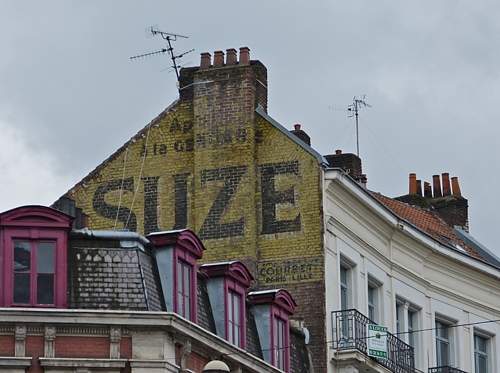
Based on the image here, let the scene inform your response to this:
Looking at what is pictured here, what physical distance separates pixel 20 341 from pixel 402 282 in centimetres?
1523

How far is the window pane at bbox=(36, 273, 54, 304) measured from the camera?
36.2 m

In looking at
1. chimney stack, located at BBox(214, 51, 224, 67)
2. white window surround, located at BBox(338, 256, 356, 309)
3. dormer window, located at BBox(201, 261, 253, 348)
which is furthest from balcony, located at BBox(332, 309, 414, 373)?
chimney stack, located at BBox(214, 51, 224, 67)

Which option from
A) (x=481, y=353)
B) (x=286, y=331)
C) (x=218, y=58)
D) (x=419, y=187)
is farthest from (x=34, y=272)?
(x=419, y=187)

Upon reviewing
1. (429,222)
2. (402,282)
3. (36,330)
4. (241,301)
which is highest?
(429,222)

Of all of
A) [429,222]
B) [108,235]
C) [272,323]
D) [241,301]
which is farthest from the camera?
[429,222]

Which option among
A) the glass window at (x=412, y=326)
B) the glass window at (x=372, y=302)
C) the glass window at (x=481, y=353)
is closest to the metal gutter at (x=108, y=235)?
the glass window at (x=372, y=302)

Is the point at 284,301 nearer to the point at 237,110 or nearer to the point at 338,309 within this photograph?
the point at 338,309

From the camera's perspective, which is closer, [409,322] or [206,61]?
[206,61]

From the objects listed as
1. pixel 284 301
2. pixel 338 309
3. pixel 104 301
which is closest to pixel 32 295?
pixel 104 301

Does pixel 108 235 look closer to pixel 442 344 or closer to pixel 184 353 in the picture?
pixel 184 353

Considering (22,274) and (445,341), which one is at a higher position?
(445,341)

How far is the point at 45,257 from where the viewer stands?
36469 mm

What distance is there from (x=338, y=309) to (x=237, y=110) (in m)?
5.26

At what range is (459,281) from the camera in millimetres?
51156
